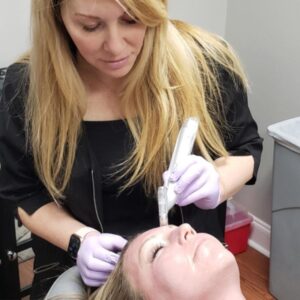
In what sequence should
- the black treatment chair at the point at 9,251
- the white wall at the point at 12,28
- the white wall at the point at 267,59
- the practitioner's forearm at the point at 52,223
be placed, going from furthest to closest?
1. the white wall at the point at 267,59
2. the white wall at the point at 12,28
3. the black treatment chair at the point at 9,251
4. the practitioner's forearm at the point at 52,223

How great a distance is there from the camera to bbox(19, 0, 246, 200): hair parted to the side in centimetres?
114

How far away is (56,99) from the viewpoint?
116 centimetres

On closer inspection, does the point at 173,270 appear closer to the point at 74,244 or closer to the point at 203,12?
the point at 74,244

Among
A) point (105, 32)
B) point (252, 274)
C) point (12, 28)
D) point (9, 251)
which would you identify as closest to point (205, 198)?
point (105, 32)

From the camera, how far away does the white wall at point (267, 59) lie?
202 centimetres

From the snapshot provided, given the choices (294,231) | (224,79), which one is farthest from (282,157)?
(224,79)

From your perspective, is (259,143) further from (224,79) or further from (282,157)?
(282,157)

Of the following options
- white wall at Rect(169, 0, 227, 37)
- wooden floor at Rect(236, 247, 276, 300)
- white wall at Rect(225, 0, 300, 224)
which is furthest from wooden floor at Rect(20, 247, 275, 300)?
white wall at Rect(169, 0, 227, 37)

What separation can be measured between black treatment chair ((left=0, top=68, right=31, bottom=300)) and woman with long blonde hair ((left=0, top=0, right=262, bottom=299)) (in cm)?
48

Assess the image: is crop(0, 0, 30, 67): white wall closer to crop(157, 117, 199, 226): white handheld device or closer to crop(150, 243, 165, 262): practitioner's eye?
crop(157, 117, 199, 226): white handheld device

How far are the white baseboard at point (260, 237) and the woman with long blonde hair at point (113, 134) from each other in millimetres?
1149

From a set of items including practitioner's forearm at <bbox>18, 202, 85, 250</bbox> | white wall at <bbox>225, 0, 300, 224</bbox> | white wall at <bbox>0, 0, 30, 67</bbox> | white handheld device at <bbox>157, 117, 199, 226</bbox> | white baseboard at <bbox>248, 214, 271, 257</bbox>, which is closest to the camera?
white handheld device at <bbox>157, 117, 199, 226</bbox>

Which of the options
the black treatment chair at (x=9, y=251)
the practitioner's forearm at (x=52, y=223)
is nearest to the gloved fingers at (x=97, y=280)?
the practitioner's forearm at (x=52, y=223)

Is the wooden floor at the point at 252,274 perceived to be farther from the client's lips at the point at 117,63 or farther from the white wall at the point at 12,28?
the client's lips at the point at 117,63
